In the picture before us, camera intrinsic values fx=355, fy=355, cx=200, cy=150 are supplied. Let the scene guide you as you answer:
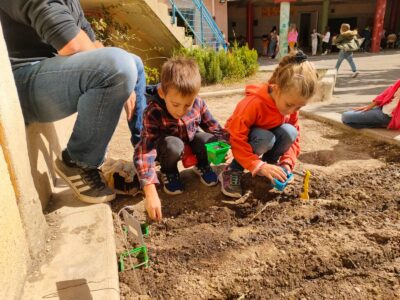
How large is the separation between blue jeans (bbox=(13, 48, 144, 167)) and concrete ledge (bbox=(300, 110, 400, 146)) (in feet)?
7.14

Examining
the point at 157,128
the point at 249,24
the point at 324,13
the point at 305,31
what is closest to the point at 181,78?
the point at 157,128

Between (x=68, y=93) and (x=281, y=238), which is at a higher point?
(x=68, y=93)

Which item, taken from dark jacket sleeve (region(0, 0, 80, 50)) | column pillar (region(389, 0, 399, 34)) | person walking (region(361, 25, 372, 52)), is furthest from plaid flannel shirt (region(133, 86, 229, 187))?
column pillar (region(389, 0, 399, 34))

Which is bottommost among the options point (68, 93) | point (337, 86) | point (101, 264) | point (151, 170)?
point (337, 86)

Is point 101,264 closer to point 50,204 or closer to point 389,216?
point 50,204

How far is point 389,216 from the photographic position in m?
1.82

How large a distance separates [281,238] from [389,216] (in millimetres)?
612

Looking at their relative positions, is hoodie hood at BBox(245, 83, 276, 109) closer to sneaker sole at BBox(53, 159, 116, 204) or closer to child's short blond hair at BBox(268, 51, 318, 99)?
child's short blond hair at BBox(268, 51, 318, 99)

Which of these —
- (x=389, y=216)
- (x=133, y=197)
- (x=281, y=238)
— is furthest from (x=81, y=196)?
(x=389, y=216)

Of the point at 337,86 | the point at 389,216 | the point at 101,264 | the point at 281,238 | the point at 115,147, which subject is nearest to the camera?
the point at 101,264

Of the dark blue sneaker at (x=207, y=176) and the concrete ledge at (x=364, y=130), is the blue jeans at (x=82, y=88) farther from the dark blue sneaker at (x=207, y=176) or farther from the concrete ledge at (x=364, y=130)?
the concrete ledge at (x=364, y=130)

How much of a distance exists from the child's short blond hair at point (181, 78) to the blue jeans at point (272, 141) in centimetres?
49

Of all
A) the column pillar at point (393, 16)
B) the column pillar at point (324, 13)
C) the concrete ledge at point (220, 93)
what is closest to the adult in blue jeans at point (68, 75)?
the concrete ledge at point (220, 93)

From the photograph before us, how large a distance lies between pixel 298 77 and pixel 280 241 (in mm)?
878
